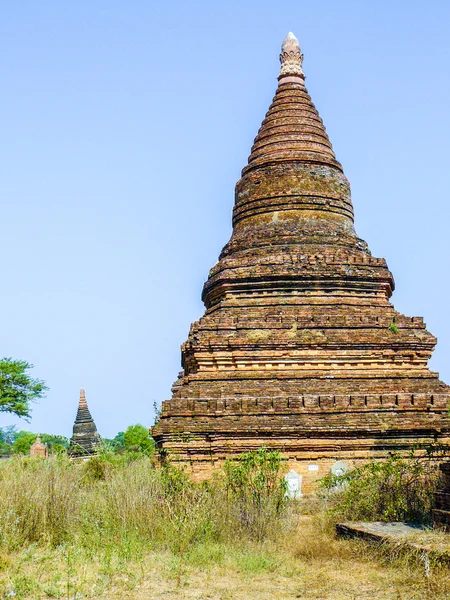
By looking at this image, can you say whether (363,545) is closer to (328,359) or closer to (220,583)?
(220,583)

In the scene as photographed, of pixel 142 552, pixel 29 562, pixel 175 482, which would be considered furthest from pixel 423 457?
pixel 29 562

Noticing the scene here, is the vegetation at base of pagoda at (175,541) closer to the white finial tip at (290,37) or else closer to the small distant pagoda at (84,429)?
the white finial tip at (290,37)

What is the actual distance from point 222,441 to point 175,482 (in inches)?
80.9

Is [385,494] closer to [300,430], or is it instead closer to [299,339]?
[300,430]

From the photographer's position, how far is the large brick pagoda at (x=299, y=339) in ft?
42.1

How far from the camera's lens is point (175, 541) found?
28.3 feet

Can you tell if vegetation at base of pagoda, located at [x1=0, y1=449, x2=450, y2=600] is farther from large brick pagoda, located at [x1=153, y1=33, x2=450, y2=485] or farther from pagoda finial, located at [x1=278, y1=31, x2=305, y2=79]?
pagoda finial, located at [x1=278, y1=31, x2=305, y2=79]

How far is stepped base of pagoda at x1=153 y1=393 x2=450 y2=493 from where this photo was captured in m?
12.7

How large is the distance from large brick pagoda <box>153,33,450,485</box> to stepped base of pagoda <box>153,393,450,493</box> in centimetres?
2

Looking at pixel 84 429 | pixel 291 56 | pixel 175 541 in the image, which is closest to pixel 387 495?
pixel 175 541

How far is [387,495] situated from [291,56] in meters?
11.8

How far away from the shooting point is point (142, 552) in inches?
327

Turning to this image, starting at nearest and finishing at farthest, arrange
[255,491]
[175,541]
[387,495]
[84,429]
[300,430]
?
[175,541]
[387,495]
[255,491]
[300,430]
[84,429]

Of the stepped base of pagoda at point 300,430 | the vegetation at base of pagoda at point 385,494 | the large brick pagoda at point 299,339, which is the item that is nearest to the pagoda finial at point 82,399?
the large brick pagoda at point 299,339
